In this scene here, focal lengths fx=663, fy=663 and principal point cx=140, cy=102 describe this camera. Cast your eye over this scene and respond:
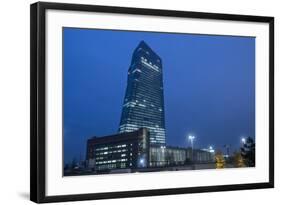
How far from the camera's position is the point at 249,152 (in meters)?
4.85

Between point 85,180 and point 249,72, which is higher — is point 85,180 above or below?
below

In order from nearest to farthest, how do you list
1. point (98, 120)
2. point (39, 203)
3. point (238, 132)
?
point (39, 203), point (98, 120), point (238, 132)

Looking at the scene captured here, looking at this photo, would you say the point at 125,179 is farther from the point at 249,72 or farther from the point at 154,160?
the point at 249,72

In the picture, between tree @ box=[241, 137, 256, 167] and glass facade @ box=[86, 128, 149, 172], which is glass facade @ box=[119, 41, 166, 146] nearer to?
glass facade @ box=[86, 128, 149, 172]

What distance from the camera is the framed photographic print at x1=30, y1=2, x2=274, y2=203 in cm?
417

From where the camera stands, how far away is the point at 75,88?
4.28 m

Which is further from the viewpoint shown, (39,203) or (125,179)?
(125,179)

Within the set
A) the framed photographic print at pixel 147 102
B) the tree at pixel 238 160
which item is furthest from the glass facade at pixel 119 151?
the tree at pixel 238 160

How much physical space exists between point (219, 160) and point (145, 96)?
0.73 metres

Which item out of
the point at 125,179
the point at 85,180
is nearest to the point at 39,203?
the point at 85,180

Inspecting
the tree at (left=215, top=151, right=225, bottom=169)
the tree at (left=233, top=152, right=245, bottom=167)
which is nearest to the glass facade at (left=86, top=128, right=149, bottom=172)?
the tree at (left=215, top=151, right=225, bottom=169)

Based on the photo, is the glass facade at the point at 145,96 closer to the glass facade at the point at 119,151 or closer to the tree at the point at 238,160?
the glass facade at the point at 119,151

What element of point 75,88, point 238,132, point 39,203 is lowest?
point 39,203

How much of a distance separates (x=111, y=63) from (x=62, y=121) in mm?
531
